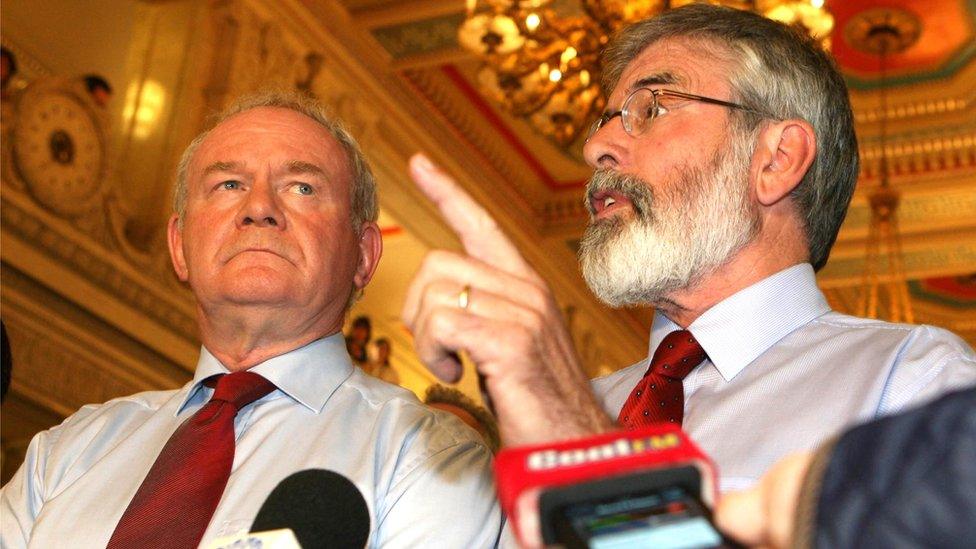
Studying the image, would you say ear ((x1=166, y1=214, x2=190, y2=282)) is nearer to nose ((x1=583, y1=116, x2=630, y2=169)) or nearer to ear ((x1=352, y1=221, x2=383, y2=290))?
ear ((x1=352, y1=221, x2=383, y2=290))

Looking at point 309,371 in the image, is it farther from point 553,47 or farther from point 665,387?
point 553,47

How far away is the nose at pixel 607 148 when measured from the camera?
2100 mm

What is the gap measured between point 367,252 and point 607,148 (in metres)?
0.49

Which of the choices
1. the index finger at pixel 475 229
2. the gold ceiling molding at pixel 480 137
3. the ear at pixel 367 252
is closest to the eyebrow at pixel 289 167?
the ear at pixel 367 252

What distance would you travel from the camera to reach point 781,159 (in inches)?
83.0

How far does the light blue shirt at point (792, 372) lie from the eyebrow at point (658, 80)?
1.33ft

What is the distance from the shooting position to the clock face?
6.05m

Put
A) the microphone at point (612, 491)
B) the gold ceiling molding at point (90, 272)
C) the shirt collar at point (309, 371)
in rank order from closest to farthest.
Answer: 1. the microphone at point (612, 491)
2. the shirt collar at point (309, 371)
3. the gold ceiling molding at point (90, 272)

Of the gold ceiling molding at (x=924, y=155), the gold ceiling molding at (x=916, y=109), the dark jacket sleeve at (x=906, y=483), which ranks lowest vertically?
the dark jacket sleeve at (x=906, y=483)

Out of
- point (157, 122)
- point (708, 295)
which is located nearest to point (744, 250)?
point (708, 295)

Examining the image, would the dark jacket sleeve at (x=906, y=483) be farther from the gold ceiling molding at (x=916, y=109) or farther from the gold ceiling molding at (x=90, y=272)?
the gold ceiling molding at (x=916, y=109)

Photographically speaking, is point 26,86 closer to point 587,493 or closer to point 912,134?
point 587,493

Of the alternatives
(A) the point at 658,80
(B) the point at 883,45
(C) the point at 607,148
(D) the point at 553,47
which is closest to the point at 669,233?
(C) the point at 607,148

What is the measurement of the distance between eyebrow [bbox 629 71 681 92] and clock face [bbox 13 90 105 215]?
454 cm
